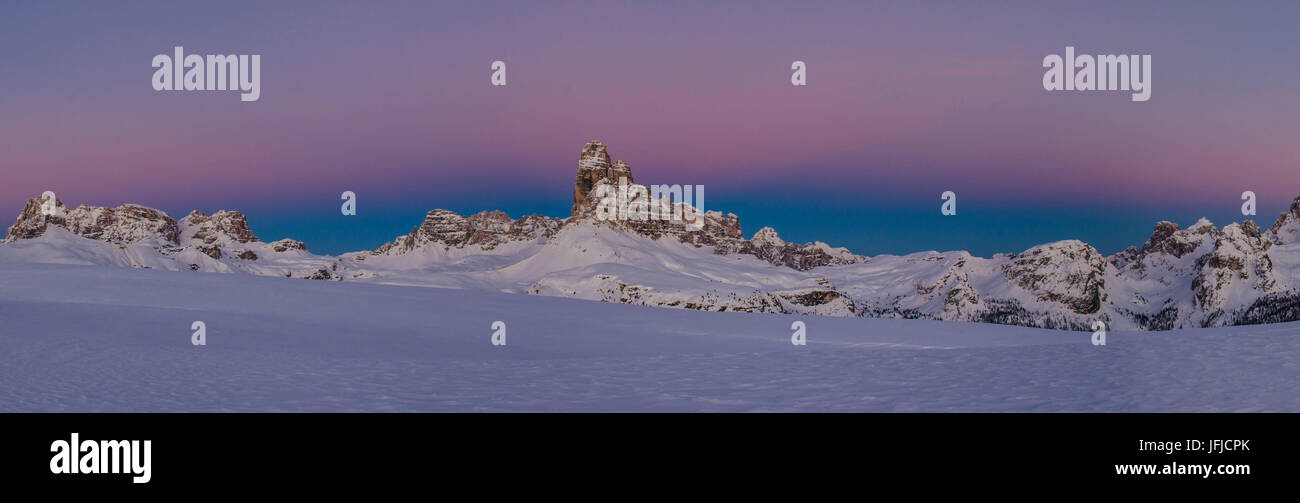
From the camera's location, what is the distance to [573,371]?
15281 millimetres

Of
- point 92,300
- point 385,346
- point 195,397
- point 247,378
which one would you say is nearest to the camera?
point 195,397

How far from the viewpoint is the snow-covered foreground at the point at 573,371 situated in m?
12.0

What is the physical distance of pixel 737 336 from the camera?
29594mm

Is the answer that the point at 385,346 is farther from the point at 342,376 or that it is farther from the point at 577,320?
the point at 577,320

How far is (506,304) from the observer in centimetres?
3750

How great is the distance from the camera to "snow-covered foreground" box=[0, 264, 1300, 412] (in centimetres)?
1195

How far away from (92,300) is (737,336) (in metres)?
23.3

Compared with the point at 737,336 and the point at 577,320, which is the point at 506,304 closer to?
the point at 577,320
